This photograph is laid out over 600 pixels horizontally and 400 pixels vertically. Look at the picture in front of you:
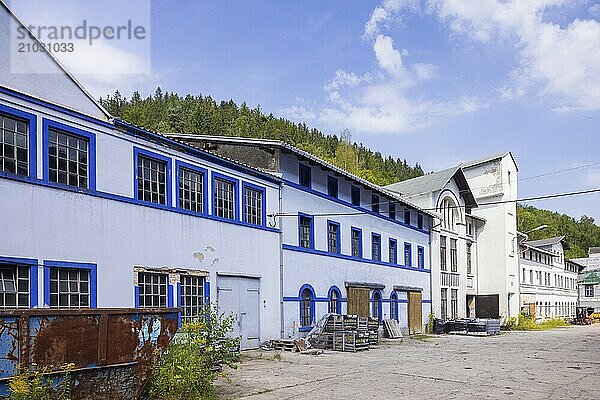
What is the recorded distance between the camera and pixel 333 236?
27062mm

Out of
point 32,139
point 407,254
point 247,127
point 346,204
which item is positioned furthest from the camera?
point 247,127

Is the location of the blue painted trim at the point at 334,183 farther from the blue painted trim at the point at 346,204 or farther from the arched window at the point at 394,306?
the arched window at the point at 394,306

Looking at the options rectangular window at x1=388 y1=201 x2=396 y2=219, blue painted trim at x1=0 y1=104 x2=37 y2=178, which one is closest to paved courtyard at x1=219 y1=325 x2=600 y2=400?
blue painted trim at x1=0 y1=104 x2=37 y2=178

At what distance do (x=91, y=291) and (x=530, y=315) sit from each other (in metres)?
43.4

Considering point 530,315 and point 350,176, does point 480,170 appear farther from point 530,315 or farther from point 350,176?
point 350,176

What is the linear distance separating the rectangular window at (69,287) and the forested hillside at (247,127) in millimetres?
39800

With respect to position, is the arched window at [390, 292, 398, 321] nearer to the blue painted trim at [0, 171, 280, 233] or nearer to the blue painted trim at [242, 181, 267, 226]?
the blue painted trim at [242, 181, 267, 226]

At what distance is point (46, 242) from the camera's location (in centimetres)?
1355

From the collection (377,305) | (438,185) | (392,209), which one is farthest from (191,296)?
(438,185)

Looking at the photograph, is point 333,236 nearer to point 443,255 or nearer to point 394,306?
point 394,306

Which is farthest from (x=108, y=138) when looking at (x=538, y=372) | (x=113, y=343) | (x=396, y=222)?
(x=396, y=222)

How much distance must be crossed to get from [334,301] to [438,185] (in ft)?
47.6

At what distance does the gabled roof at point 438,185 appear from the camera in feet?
127

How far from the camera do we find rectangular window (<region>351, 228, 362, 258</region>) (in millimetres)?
28875
